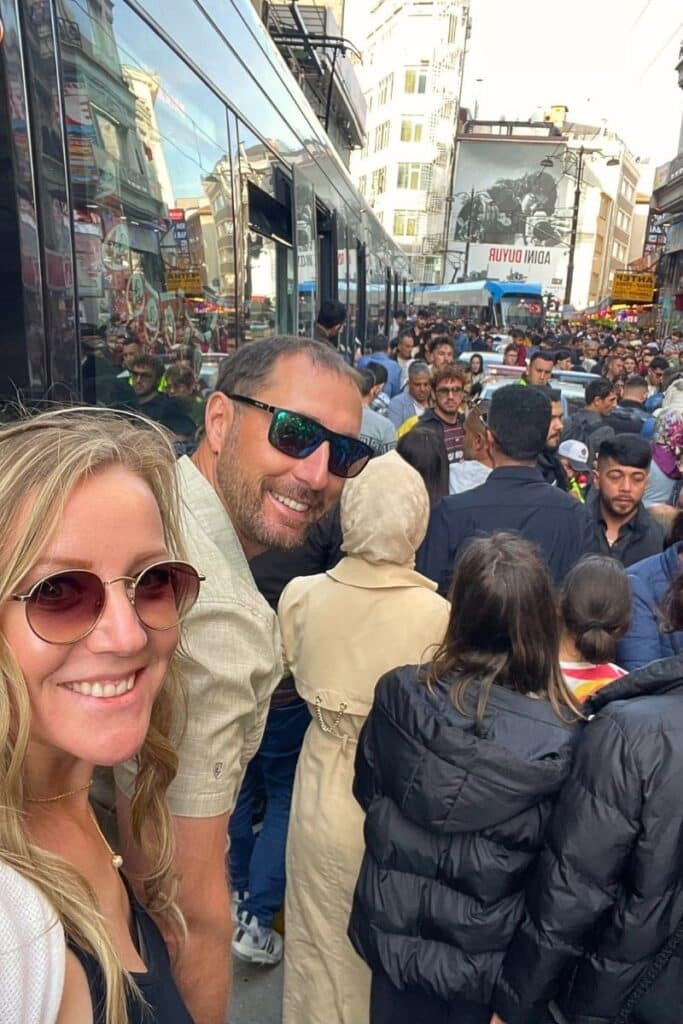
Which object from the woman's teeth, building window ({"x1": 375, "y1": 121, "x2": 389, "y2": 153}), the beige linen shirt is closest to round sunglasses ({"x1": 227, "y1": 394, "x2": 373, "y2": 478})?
the beige linen shirt

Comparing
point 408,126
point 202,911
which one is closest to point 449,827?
point 202,911

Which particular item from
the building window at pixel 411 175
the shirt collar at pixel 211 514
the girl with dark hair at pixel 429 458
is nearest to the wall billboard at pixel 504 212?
the building window at pixel 411 175

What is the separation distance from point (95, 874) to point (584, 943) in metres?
1.37

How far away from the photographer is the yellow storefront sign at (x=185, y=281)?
10.8 feet

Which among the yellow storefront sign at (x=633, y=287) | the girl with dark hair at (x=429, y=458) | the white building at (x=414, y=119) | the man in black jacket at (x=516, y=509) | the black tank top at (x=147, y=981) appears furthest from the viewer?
the white building at (x=414, y=119)

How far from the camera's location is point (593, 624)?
2633 millimetres

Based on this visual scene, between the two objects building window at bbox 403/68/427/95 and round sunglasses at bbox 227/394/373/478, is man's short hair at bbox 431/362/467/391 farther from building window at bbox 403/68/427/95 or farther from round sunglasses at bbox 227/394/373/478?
building window at bbox 403/68/427/95

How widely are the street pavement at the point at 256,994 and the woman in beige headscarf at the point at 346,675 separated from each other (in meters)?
0.39

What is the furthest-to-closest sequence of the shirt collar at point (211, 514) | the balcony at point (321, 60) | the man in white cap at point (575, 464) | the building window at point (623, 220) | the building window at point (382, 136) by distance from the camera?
the building window at point (623, 220) < the building window at point (382, 136) < the balcony at point (321, 60) < the man in white cap at point (575, 464) < the shirt collar at point (211, 514)

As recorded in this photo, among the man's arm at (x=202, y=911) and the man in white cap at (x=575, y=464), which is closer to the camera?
the man's arm at (x=202, y=911)

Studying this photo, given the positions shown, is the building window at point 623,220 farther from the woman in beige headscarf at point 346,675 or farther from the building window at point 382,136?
the woman in beige headscarf at point 346,675

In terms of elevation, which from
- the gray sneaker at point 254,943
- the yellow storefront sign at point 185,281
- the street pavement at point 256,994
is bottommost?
the street pavement at point 256,994

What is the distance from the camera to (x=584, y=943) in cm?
→ 198

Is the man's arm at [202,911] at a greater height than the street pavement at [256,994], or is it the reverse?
the man's arm at [202,911]
